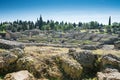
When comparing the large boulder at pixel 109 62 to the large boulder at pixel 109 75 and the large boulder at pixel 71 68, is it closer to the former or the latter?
the large boulder at pixel 109 75

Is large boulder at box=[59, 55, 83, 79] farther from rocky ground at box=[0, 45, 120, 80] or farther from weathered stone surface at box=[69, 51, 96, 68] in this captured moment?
weathered stone surface at box=[69, 51, 96, 68]

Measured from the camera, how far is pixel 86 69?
2442 centimetres

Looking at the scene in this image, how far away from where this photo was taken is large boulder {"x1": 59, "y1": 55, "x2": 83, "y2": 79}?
22438 millimetres

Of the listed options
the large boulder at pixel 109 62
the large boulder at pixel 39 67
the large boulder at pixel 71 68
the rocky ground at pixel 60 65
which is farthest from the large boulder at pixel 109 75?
the large boulder at pixel 39 67

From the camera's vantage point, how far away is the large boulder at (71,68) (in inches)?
883

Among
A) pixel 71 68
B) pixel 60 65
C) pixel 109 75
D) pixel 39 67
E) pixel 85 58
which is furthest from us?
pixel 85 58

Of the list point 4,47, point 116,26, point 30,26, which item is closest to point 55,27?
point 30,26

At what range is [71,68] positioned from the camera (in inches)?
882

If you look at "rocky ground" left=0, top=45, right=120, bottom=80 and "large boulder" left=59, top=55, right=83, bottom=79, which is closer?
"rocky ground" left=0, top=45, right=120, bottom=80

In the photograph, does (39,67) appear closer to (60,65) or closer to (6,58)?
(60,65)

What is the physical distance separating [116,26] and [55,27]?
52469 millimetres

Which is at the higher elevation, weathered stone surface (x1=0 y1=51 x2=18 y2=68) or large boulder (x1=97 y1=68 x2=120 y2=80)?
weathered stone surface (x1=0 y1=51 x2=18 y2=68)

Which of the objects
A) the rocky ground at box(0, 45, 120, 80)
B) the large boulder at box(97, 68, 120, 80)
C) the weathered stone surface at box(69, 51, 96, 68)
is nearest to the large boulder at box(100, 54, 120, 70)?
the rocky ground at box(0, 45, 120, 80)

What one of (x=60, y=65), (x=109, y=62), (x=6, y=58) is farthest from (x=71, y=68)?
(x=6, y=58)
